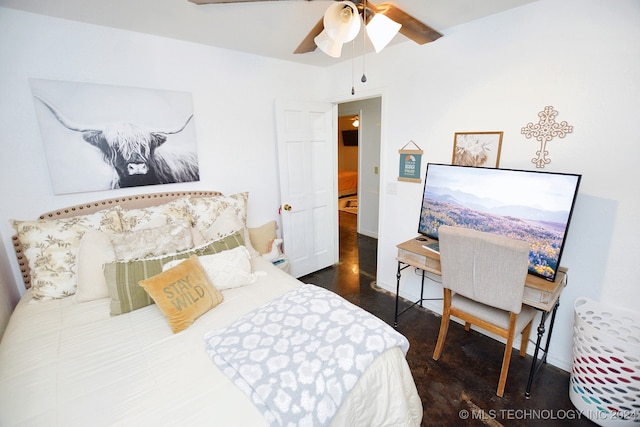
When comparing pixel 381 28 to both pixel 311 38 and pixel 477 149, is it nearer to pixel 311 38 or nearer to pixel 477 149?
pixel 311 38

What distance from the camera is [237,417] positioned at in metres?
0.98

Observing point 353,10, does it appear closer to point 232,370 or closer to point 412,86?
point 412,86

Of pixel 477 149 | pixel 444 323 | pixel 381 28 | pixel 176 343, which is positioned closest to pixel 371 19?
pixel 381 28

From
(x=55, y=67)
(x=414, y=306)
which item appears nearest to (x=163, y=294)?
(x=55, y=67)

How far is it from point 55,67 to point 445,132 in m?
2.87

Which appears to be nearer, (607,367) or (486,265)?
(607,367)

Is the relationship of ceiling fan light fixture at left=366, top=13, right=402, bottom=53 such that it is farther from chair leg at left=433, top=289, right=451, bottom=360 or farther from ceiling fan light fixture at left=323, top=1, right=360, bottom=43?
chair leg at left=433, top=289, right=451, bottom=360

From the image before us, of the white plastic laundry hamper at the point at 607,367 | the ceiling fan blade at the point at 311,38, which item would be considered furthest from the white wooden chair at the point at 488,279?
the ceiling fan blade at the point at 311,38

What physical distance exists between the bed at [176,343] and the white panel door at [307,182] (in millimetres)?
1110

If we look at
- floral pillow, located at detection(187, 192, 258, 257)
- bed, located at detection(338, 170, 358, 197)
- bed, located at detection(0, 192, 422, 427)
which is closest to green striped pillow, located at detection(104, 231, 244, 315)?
bed, located at detection(0, 192, 422, 427)

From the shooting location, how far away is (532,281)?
5.48 ft

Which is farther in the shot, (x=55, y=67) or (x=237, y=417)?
(x=55, y=67)

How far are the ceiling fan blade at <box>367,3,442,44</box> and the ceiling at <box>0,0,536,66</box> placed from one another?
0.46ft

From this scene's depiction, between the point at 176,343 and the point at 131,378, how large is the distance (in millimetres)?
226
